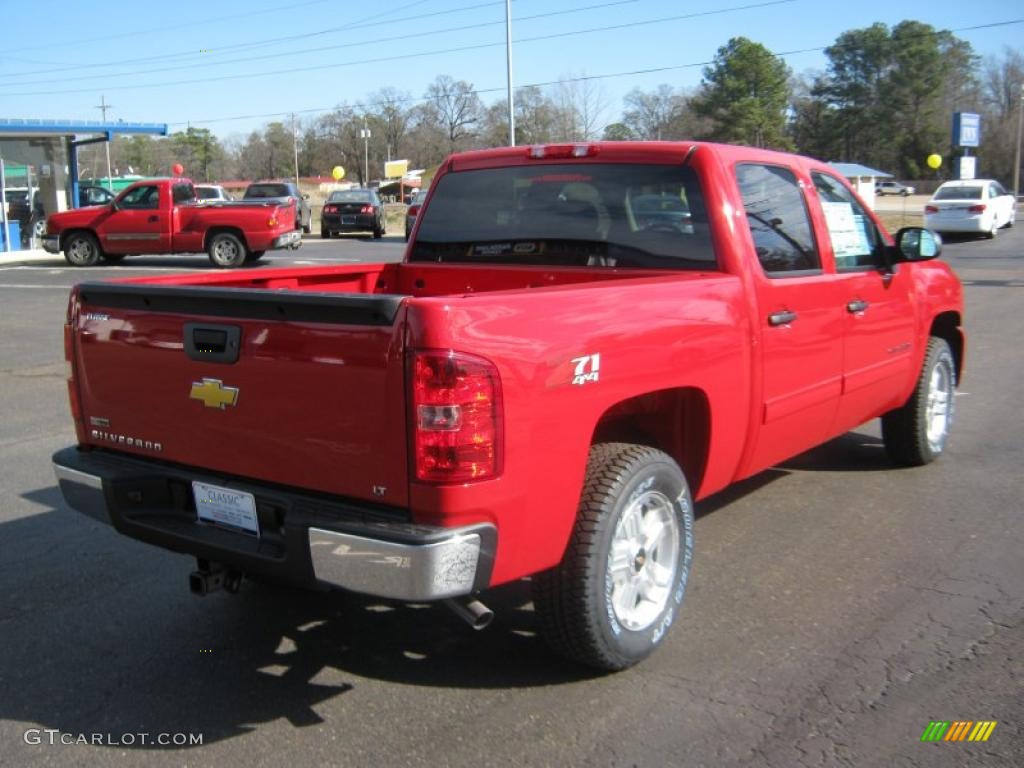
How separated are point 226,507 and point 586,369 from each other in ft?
4.17

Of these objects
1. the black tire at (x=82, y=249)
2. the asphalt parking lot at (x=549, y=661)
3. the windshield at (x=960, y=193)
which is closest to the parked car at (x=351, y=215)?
the black tire at (x=82, y=249)

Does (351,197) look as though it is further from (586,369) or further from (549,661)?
(586,369)

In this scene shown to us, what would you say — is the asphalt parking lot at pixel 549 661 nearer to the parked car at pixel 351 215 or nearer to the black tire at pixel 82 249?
the black tire at pixel 82 249

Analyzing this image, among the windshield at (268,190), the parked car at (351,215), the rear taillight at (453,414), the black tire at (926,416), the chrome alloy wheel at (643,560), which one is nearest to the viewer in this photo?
the rear taillight at (453,414)

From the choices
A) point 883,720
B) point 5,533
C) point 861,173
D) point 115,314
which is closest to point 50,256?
point 5,533

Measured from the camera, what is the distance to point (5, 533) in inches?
200

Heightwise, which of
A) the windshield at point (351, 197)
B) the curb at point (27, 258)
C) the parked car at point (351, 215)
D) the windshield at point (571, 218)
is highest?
the windshield at point (351, 197)

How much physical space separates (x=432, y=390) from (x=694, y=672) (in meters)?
1.54

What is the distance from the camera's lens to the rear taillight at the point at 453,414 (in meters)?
2.79

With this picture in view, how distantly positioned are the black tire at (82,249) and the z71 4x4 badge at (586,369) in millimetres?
21711

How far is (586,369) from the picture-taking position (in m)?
3.17

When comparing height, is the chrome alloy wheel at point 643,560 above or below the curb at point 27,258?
below

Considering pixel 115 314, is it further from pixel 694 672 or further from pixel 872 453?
pixel 872 453

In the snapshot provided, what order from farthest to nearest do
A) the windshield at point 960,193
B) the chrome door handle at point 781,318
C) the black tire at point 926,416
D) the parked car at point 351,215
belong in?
the parked car at point 351,215, the windshield at point 960,193, the black tire at point 926,416, the chrome door handle at point 781,318
